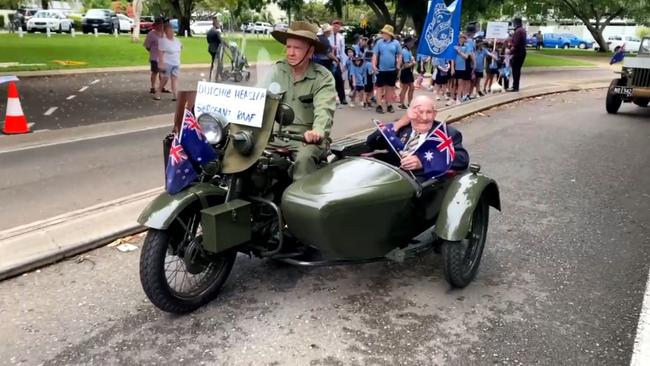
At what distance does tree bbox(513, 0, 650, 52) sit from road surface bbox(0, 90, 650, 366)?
38522mm

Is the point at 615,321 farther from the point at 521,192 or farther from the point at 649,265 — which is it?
the point at 521,192

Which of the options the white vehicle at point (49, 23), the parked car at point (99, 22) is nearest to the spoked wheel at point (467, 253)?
the white vehicle at point (49, 23)

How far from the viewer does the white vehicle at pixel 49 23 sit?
123 ft

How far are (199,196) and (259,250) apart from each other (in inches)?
22.3

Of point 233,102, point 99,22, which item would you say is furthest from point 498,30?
point 99,22

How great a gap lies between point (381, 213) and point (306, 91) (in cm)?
120

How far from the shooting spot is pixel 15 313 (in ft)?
12.4

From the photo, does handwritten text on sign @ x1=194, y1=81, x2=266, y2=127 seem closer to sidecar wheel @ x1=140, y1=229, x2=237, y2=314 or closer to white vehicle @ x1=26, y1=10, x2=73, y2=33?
sidecar wheel @ x1=140, y1=229, x2=237, y2=314

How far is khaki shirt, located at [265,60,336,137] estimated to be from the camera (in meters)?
4.30

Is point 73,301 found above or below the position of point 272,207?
below

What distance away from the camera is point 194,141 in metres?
3.51

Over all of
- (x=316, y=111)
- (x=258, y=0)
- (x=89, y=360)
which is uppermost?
(x=258, y=0)

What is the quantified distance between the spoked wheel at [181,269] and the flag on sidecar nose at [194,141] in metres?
0.39

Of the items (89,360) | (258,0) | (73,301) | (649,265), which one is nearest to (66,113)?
→ (73,301)
